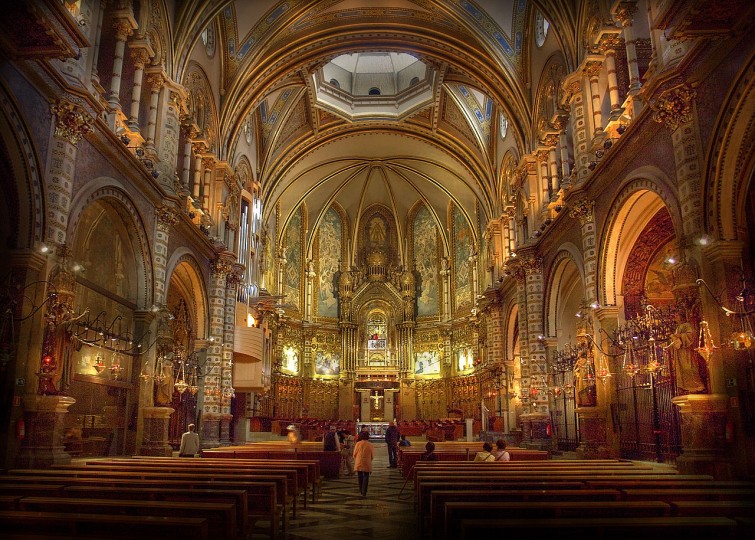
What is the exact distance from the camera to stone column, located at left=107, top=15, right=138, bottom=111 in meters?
16.2

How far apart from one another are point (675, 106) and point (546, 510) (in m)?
8.91

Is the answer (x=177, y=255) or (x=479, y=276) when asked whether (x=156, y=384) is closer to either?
(x=177, y=255)

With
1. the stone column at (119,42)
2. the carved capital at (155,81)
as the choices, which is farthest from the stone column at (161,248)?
the carved capital at (155,81)

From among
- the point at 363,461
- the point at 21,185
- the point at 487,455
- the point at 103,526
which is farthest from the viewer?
the point at 363,461

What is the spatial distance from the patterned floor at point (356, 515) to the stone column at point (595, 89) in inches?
421

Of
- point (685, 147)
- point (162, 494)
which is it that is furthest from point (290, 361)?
point (162, 494)

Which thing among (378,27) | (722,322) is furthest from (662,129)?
(378,27)

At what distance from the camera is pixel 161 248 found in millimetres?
18203

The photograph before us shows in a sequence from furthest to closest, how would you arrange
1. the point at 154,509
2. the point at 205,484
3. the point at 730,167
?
1. the point at 730,167
2. the point at 205,484
3. the point at 154,509

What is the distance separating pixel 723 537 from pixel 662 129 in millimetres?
9989

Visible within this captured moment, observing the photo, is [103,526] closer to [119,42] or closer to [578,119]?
[119,42]

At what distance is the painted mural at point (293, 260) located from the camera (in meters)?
40.1

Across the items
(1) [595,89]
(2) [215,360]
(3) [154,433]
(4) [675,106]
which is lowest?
(3) [154,433]

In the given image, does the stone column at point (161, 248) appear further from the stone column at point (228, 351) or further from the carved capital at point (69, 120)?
the stone column at point (228, 351)
